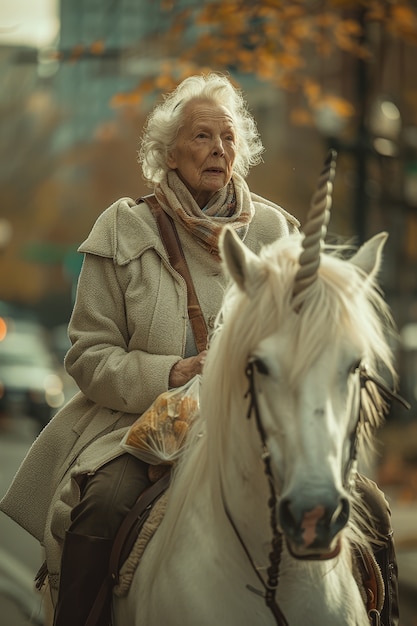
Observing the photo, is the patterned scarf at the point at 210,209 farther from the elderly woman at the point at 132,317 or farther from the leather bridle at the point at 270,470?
the leather bridle at the point at 270,470

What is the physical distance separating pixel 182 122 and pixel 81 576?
197cm

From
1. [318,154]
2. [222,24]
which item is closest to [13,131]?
[318,154]

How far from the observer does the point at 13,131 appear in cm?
4069

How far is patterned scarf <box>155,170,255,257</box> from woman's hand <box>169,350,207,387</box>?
21.1 inches

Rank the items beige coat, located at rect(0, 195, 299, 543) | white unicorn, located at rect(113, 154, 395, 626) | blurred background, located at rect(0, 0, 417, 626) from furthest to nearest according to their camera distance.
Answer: blurred background, located at rect(0, 0, 417, 626)
beige coat, located at rect(0, 195, 299, 543)
white unicorn, located at rect(113, 154, 395, 626)

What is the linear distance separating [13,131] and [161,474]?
37.5 meters

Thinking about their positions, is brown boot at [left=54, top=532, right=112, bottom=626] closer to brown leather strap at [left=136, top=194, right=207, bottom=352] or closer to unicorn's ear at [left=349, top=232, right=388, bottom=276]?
brown leather strap at [left=136, top=194, right=207, bottom=352]

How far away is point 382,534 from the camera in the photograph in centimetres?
444

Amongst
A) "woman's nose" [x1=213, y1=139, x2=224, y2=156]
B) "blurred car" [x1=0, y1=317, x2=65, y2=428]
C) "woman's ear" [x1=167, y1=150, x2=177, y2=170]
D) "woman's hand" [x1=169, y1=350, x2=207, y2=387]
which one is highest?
"woman's nose" [x1=213, y1=139, x2=224, y2=156]

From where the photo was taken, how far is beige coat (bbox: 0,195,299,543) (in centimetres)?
465

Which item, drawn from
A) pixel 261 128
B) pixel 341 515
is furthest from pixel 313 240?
pixel 261 128

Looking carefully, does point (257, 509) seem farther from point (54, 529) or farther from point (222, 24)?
point (222, 24)

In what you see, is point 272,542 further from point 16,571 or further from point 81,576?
point 16,571

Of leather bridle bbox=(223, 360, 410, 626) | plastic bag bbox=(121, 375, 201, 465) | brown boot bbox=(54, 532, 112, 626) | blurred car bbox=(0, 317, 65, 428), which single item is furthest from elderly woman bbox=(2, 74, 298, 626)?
blurred car bbox=(0, 317, 65, 428)
